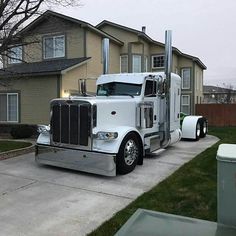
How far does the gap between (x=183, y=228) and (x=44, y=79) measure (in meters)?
15.2

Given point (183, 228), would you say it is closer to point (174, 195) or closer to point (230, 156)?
point (230, 156)

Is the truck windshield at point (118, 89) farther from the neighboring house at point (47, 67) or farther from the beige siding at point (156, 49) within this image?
the beige siding at point (156, 49)

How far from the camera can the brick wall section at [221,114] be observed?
27125 millimetres

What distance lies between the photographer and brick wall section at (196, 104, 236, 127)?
89.0ft

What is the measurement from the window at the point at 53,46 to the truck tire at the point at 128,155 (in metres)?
13.0

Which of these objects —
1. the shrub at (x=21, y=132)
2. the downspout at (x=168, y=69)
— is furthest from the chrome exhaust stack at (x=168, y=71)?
the shrub at (x=21, y=132)

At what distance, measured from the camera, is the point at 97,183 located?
25.4 ft

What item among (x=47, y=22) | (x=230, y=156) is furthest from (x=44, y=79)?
(x=230, y=156)

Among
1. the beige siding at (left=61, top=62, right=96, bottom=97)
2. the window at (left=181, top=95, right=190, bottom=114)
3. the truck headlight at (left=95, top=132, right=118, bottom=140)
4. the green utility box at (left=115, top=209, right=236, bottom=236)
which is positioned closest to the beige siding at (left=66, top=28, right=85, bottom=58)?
the beige siding at (left=61, top=62, right=96, bottom=97)

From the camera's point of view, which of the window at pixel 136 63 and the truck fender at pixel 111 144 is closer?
the truck fender at pixel 111 144

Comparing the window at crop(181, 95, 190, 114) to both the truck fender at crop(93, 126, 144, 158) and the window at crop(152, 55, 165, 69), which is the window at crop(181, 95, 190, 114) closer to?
the window at crop(152, 55, 165, 69)

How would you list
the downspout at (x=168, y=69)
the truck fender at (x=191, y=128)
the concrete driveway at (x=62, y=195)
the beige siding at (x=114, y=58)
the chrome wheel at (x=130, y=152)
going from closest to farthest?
the concrete driveway at (x=62, y=195) → the chrome wheel at (x=130, y=152) → the downspout at (x=168, y=69) → the truck fender at (x=191, y=128) → the beige siding at (x=114, y=58)

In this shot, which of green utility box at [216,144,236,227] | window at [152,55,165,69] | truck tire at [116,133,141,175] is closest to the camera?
green utility box at [216,144,236,227]

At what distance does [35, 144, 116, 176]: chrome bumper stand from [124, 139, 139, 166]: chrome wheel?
58 centimetres
